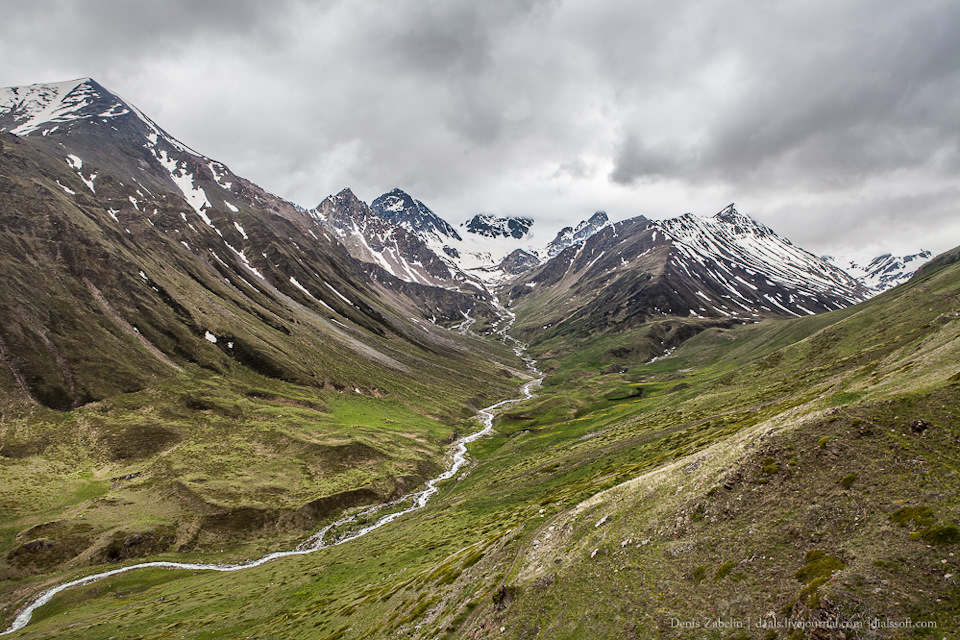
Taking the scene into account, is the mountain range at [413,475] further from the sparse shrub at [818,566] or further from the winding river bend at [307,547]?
the winding river bend at [307,547]

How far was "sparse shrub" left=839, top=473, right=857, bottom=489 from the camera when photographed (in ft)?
69.6

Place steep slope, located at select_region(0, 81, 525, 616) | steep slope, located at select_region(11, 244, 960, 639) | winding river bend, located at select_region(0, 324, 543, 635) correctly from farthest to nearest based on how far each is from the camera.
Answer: steep slope, located at select_region(0, 81, 525, 616)
winding river bend, located at select_region(0, 324, 543, 635)
steep slope, located at select_region(11, 244, 960, 639)

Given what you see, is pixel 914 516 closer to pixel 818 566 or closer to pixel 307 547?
pixel 818 566

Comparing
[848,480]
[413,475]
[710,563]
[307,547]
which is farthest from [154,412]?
[848,480]

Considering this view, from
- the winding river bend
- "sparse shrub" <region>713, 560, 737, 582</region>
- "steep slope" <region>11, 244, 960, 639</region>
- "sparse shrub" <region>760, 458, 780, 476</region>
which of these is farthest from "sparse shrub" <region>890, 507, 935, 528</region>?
the winding river bend

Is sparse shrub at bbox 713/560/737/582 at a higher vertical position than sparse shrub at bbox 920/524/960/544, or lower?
lower

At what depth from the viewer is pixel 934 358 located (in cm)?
3491

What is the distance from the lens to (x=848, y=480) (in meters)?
21.4

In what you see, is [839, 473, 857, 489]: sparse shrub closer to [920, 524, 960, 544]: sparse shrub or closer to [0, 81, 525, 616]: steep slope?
[920, 524, 960, 544]: sparse shrub

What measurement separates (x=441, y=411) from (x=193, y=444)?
88124 mm

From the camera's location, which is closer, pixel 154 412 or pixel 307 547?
pixel 307 547

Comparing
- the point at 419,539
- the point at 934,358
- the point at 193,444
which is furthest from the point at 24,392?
the point at 934,358

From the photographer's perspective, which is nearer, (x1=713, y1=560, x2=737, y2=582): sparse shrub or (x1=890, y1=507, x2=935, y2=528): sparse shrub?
(x1=890, y1=507, x2=935, y2=528): sparse shrub

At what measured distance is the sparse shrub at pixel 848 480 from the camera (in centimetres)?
2122
